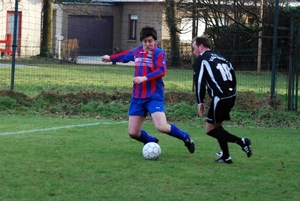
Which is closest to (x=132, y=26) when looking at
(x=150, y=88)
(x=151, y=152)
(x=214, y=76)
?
(x=150, y=88)

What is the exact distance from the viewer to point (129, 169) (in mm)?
8195

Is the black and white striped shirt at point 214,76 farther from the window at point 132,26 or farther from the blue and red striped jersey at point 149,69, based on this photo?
the window at point 132,26

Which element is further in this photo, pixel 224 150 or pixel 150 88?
pixel 150 88

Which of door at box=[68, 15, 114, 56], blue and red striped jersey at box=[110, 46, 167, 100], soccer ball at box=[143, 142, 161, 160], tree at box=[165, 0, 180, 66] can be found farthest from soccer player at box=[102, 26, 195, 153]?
door at box=[68, 15, 114, 56]

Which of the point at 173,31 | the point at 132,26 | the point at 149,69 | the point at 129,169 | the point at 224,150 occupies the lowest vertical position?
Result: the point at 129,169

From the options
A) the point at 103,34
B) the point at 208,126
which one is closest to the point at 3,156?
the point at 208,126

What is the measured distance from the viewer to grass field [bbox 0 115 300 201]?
6.80 meters

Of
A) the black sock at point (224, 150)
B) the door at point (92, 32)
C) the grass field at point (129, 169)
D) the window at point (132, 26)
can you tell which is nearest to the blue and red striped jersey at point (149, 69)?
the grass field at point (129, 169)

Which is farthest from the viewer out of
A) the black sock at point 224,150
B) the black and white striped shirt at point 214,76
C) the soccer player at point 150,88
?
the soccer player at point 150,88

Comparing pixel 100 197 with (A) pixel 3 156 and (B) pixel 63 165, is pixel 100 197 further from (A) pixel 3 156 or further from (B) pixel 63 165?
(A) pixel 3 156

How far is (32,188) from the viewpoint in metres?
6.87

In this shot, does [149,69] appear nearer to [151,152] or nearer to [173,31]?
[151,152]

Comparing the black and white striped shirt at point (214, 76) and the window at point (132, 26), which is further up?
the window at point (132, 26)

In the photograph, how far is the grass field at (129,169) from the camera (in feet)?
22.3
